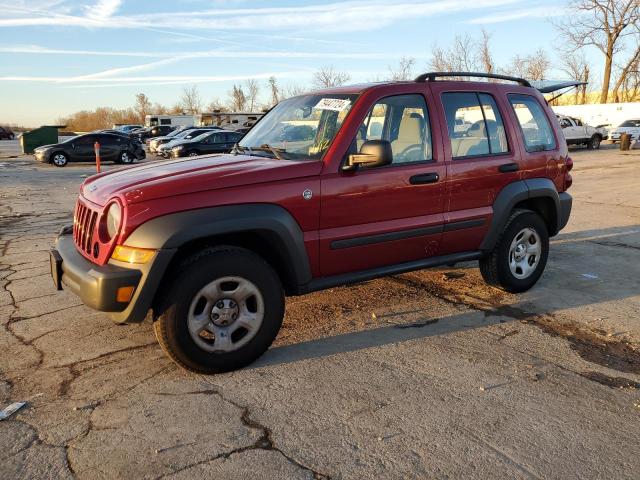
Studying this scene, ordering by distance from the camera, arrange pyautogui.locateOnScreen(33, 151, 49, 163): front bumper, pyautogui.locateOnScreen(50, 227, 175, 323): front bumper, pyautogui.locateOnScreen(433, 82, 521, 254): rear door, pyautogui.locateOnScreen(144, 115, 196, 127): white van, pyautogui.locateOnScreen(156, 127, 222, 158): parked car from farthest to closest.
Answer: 1. pyautogui.locateOnScreen(144, 115, 196, 127): white van
2. pyautogui.locateOnScreen(156, 127, 222, 158): parked car
3. pyautogui.locateOnScreen(33, 151, 49, 163): front bumper
4. pyautogui.locateOnScreen(433, 82, 521, 254): rear door
5. pyautogui.locateOnScreen(50, 227, 175, 323): front bumper

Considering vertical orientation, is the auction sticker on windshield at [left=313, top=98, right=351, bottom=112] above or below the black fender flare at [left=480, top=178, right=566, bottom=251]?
above

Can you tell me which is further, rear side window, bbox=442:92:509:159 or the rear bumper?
the rear bumper

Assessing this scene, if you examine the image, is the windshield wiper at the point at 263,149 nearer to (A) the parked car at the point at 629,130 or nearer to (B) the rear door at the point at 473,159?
(B) the rear door at the point at 473,159

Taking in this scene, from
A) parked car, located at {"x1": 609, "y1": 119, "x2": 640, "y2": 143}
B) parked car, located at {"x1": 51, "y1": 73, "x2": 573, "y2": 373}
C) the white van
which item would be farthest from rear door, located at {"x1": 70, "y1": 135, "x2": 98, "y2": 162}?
the white van

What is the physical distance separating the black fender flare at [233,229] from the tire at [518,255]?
2.08 metres

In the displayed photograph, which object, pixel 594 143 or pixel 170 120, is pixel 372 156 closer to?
pixel 594 143

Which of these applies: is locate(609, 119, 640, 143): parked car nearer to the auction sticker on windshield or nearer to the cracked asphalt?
the cracked asphalt

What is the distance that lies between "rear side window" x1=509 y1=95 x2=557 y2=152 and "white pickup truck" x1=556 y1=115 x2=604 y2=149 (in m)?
23.7

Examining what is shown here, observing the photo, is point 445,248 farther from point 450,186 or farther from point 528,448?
point 528,448

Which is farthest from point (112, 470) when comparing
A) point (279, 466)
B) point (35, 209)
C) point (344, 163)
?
point (35, 209)

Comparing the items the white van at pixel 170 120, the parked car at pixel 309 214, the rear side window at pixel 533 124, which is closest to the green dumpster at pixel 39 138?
the white van at pixel 170 120

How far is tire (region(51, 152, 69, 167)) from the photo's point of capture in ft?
75.0

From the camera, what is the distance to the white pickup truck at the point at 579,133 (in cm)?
2700

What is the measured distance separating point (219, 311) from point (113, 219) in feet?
2.86
